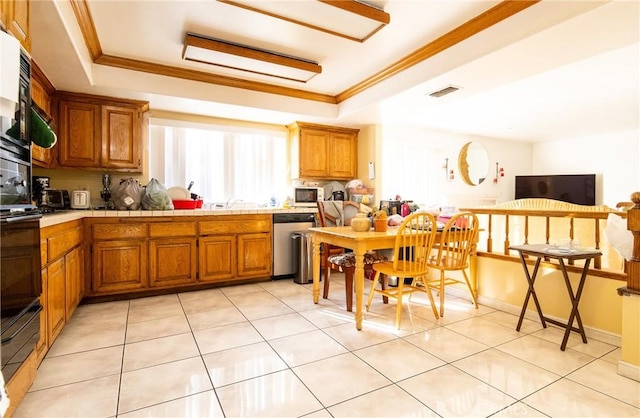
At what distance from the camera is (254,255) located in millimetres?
4094

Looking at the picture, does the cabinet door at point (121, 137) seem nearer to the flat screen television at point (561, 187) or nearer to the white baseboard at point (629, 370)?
the white baseboard at point (629, 370)

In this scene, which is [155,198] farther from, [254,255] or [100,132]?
[254,255]

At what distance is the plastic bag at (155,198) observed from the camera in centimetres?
364

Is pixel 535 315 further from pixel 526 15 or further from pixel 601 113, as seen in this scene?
pixel 601 113

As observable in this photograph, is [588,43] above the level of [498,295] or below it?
above

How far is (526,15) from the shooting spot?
232 cm

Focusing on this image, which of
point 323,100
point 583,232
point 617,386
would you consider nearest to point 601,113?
point 583,232

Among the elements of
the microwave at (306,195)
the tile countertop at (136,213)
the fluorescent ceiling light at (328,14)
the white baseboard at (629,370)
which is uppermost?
the fluorescent ceiling light at (328,14)

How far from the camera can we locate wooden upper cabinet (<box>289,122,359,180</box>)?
4801 millimetres

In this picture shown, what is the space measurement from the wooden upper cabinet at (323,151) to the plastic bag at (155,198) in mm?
1882

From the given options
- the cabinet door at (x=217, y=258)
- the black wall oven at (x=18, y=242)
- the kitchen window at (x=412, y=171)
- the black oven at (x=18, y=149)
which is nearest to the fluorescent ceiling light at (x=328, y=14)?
the black oven at (x=18, y=149)

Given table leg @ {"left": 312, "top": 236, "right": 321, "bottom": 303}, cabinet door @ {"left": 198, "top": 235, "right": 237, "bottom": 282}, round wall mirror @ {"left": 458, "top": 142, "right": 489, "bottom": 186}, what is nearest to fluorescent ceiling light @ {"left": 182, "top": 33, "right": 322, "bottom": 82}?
table leg @ {"left": 312, "top": 236, "right": 321, "bottom": 303}

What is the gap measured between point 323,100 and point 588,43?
2.87m

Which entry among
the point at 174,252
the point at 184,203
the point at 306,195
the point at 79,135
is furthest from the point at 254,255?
the point at 79,135
